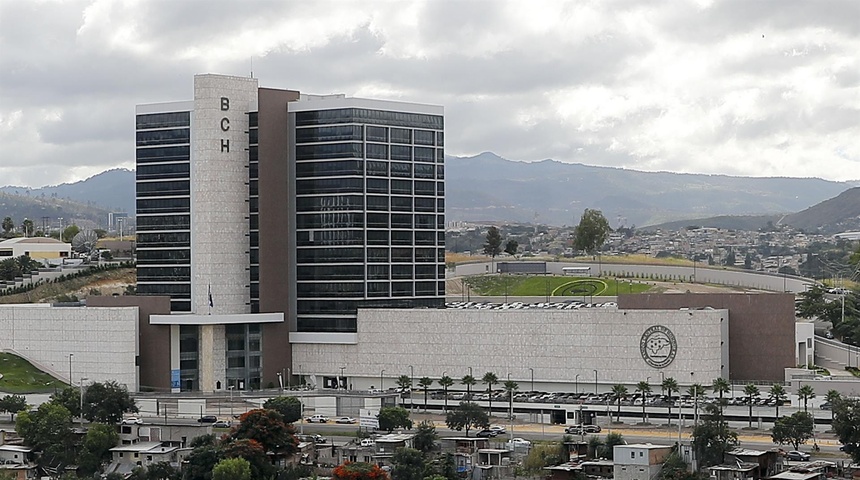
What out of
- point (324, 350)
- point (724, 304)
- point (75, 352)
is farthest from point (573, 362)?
point (75, 352)

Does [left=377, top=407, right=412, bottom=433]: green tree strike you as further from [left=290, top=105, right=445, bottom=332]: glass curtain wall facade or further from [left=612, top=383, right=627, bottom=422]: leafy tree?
[left=290, top=105, right=445, bottom=332]: glass curtain wall facade

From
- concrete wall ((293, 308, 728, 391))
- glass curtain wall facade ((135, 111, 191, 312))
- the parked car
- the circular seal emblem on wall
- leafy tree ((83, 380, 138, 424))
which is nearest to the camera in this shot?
leafy tree ((83, 380, 138, 424))

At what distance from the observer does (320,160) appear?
457ft

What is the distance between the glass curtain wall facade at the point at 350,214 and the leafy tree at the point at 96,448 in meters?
31.0

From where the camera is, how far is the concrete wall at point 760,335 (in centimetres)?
12600

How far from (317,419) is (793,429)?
4214 centimetres

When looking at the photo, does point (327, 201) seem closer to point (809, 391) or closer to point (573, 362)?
point (573, 362)

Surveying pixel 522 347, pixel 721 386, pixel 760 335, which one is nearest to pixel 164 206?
pixel 522 347

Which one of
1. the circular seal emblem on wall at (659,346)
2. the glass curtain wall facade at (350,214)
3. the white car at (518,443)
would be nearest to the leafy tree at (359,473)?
the white car at (518,443)

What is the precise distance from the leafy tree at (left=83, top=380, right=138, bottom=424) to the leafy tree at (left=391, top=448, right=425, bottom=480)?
27.0m

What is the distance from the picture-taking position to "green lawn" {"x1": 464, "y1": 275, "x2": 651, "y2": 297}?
181 m

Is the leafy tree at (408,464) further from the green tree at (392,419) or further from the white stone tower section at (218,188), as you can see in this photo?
the white stone tower section at (218,188)

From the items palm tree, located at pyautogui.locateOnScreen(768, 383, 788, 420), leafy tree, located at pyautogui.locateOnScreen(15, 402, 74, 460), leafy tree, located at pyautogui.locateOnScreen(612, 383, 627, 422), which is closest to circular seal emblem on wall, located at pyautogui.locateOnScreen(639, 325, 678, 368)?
leafy tree, located at pyautogui.locateOnScreen(612, 383, 627, 422)

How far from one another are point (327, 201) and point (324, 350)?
14223mm
